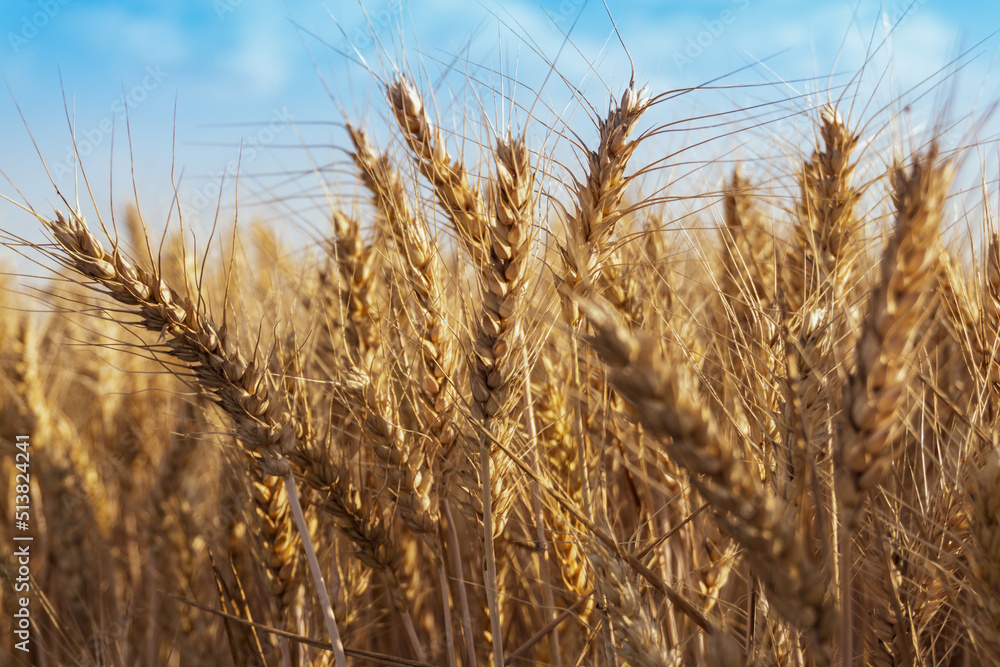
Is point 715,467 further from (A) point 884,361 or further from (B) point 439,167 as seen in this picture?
(B) point 439,167

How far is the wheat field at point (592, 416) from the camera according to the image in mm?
704

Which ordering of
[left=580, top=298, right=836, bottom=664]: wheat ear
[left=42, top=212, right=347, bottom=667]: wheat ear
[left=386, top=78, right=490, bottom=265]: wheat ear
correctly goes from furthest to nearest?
[left=386, top=78, right=490, bottom=265]: wheat ear → [left=42, top=212, right=347, bottom=667]: wheat ear → [left=580, top=298, right=836, bottom=664]: wheat ear

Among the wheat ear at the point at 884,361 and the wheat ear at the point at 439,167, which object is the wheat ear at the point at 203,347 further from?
the wheat ear at the point at 884,361

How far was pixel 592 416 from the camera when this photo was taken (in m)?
1.67

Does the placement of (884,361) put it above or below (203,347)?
above

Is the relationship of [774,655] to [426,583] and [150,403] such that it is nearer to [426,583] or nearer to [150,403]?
[426,583]

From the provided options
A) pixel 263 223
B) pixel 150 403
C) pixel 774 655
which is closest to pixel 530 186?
pixel 774 655

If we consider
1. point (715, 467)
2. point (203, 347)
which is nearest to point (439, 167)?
point (203, 347)

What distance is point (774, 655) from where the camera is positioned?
45.3 inches

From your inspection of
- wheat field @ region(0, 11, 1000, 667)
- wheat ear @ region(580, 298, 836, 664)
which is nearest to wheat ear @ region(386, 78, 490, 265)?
wheat field @ region(0, 11, 1000, 667)

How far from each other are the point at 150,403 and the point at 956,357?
4084mm

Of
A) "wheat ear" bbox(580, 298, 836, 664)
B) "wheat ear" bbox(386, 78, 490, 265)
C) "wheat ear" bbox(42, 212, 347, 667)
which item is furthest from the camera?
"wheat ear" bbox(386, 78, 490, 265)

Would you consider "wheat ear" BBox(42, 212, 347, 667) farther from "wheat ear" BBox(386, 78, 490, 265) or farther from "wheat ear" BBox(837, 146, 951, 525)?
"wheat ear" BBox(837, 146, 951, 525)

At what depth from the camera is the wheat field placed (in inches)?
27.7
